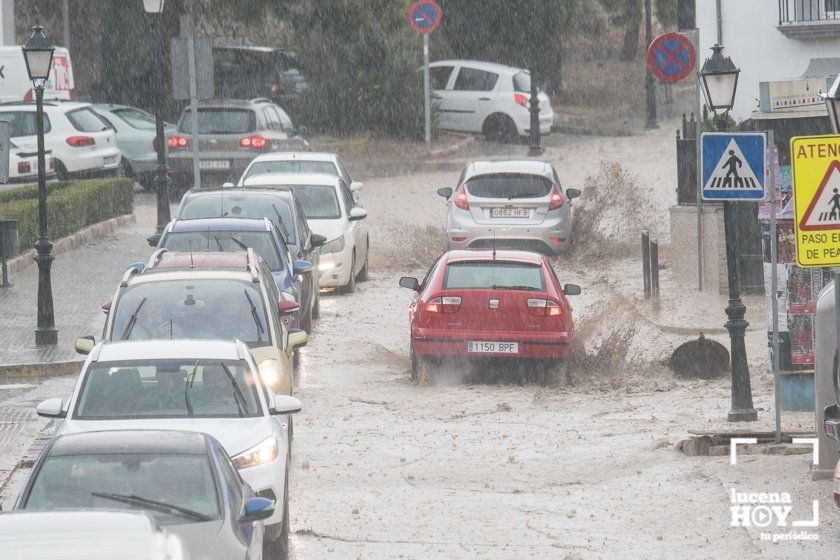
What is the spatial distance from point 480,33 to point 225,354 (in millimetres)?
37450

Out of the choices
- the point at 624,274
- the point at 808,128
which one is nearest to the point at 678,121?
the point at 624,274

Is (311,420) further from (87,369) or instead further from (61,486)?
(61,486)

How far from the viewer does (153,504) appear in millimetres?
7504

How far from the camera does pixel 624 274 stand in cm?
2359

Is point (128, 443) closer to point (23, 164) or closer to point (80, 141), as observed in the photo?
point (23, 164)

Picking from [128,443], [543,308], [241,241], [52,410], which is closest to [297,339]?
[52,410]

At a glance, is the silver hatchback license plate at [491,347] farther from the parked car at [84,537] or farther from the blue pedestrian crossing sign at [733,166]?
the parked car at [84,537]

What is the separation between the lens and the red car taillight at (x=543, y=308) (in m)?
15.2

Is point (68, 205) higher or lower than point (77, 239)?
higher

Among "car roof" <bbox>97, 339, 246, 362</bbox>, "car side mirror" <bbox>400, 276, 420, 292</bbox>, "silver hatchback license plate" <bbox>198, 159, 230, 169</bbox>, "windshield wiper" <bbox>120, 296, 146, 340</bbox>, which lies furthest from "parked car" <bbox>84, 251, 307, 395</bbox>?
"silver hatchback license plate" <bbox>198, 159, 230, 169</bbox>

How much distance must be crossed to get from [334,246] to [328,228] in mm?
246

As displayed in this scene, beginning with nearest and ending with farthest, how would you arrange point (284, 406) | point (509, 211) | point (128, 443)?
point (128, 443)
point (284, 406)
point (509, 211)

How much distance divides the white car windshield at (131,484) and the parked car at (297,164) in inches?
601

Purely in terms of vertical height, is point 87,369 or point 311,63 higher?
point 311,63
